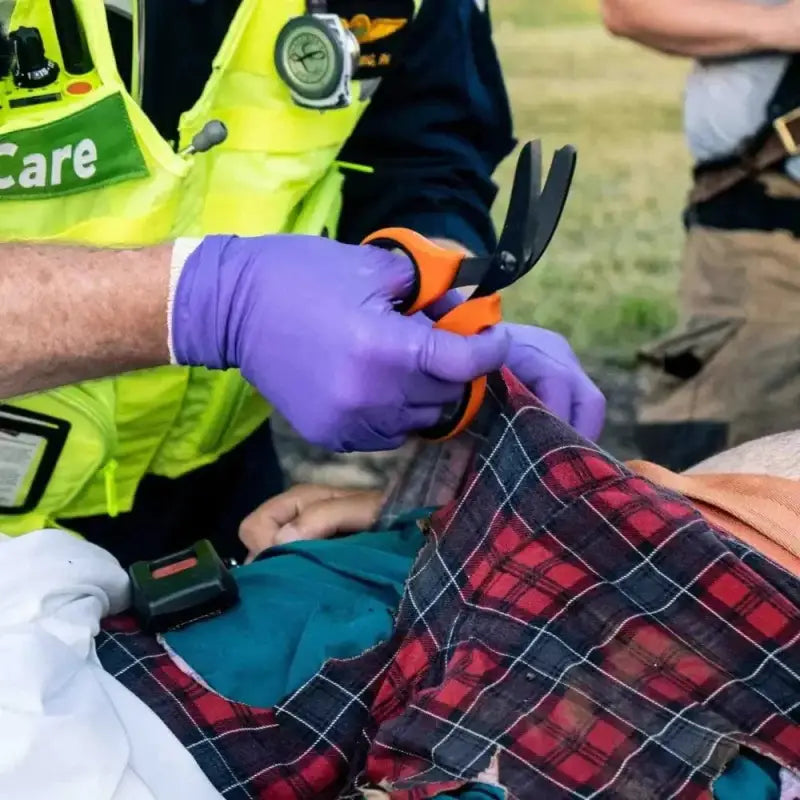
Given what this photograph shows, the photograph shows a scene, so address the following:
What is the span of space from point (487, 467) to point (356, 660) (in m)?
0.18

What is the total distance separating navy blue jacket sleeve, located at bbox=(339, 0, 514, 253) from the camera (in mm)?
1238

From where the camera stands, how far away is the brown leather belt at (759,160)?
59.6 inches

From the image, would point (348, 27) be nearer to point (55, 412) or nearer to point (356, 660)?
point (55, 412)

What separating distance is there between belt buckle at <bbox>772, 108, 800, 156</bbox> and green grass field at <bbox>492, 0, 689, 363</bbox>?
135 centimetres

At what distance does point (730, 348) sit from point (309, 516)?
0.90m

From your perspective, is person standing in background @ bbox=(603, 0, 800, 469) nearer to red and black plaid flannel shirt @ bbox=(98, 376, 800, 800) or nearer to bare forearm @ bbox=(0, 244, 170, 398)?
red and black plaid flannel shirt @ bbox=(98, 376, 800, 800)

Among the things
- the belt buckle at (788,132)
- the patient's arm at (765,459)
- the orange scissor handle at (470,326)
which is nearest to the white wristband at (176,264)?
the orange scissor handle at (470,326)

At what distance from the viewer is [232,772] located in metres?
0.71

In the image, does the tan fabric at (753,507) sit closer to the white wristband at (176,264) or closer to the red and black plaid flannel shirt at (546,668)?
the red and black plaid flannel shirt at (546,668)

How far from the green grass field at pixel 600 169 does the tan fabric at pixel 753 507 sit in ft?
6.53

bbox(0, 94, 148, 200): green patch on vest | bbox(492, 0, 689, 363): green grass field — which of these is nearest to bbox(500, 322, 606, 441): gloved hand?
bbox(0, 94, 148, 200): green patch on vest

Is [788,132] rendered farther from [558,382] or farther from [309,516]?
[309,516]

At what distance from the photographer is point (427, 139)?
4.14ft

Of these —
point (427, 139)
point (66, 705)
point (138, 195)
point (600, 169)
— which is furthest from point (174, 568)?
point (600, 169)
